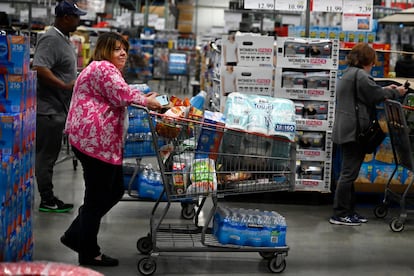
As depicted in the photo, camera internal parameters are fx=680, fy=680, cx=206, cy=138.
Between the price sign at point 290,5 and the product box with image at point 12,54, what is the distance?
4.54m

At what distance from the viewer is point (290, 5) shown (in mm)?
7547

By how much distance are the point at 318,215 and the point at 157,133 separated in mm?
2608

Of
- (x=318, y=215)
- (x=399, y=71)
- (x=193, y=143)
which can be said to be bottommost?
(x=318, y=215)

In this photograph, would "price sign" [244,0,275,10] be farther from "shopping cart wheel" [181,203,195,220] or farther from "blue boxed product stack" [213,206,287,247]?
"blue boxed product stack" [213,206,287,247]

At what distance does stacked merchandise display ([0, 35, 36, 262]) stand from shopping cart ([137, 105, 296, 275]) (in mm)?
1077

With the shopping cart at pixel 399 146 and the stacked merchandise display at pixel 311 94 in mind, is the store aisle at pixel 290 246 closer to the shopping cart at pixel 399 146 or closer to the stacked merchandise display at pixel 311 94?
the shopping cart at pixel 399 146

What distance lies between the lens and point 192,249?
4.58 metres

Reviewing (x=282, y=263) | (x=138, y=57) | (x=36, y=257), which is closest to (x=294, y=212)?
(x=282, y=263)

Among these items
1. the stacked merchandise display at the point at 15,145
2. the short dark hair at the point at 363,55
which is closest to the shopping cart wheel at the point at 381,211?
the short dark hair at the point at 363,55

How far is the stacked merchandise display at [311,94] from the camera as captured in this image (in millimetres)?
6754

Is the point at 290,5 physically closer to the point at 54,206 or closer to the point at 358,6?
the point at 358,6

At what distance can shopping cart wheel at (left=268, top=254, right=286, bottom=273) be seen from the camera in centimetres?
471

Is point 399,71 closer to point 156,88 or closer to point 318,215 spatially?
point 318,215

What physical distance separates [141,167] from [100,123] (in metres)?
1.77
